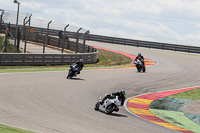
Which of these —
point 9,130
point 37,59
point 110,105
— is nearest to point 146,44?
point 37,59

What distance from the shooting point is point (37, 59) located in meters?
24.0

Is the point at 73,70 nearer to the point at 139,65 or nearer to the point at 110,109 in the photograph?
the point at 139,65

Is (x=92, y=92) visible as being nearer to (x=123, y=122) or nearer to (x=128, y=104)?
(x=128, y=104)

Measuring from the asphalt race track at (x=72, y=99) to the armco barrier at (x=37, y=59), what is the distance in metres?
4.15

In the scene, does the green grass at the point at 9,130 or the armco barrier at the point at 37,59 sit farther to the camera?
the armco barrier at the point at 37,59

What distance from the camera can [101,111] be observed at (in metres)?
11.7

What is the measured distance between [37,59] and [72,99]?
453 inches

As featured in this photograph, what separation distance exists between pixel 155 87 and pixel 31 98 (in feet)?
29.0

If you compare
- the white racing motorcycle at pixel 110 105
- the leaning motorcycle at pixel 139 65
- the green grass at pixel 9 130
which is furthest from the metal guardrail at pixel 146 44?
the green grass at pixel 9 130

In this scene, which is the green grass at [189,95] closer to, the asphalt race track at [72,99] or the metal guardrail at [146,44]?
the asphalt race track at [72,99]

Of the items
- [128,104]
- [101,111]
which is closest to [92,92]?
[128,104]

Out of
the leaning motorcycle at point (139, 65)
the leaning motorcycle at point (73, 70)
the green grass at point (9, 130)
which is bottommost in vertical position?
the green grass at point (9, 130)

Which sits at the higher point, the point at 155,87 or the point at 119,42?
the point at 119,42

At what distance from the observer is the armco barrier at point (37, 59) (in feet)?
73.6
